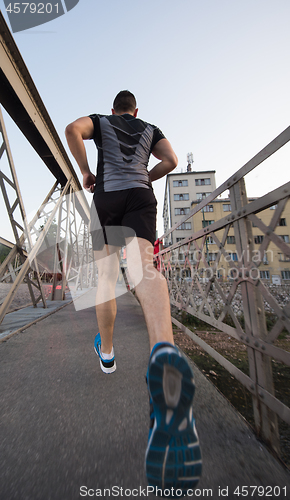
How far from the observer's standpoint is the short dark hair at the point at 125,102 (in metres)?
1.57

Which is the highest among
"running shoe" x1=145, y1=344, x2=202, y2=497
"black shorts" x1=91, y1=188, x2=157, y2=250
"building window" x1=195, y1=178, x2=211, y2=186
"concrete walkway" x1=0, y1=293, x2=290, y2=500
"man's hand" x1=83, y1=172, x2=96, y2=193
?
"building window" x1=195, y1=178, x2=211, y2=186

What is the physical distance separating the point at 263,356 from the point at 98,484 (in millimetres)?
829

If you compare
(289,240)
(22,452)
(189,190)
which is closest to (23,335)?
(22,452)

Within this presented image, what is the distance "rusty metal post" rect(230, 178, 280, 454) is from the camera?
0.95 meters

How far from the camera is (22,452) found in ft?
2.76

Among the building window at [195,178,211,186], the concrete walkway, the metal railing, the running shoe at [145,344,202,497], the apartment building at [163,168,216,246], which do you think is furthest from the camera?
the building window at [195,178,211,186]

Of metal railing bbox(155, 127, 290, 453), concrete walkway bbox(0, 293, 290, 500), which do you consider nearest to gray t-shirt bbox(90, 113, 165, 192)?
metal railing bbox(155, 127, 290, 453)

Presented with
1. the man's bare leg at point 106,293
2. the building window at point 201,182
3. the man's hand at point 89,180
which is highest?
the building window at point 201,182

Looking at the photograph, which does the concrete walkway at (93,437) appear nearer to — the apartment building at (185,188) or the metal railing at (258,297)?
the metal railing at (258,297)

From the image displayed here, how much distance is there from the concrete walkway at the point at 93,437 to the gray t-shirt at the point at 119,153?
1.19 metres

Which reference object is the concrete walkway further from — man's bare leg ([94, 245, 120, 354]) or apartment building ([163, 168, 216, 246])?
apartment building ([163, 168, 216, 246])

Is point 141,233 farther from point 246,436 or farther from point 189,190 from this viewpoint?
point 189,190

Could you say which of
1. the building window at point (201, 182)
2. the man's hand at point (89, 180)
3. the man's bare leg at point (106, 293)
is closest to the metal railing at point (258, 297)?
the man's bare leg at point (106, 293)

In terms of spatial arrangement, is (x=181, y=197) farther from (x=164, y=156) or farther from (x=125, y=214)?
(x=125, y=214)
